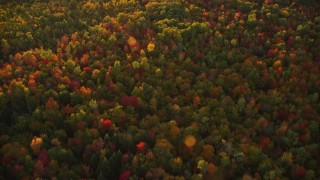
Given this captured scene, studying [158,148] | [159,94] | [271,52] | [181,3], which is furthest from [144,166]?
[181,3]

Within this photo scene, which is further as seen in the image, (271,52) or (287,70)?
(271,52)

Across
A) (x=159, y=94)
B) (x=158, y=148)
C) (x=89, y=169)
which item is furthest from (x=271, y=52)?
(x=89, y=169)

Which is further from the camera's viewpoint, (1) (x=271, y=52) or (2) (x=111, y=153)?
(1) (x=271, y=52)

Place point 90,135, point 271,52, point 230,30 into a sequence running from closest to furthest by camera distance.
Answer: point 90,135
point 271,52
point 230,30

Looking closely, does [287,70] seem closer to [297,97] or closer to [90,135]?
[297,97]

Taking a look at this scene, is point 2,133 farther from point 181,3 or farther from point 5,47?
point 181,3

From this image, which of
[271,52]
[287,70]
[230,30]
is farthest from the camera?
[230,30]
